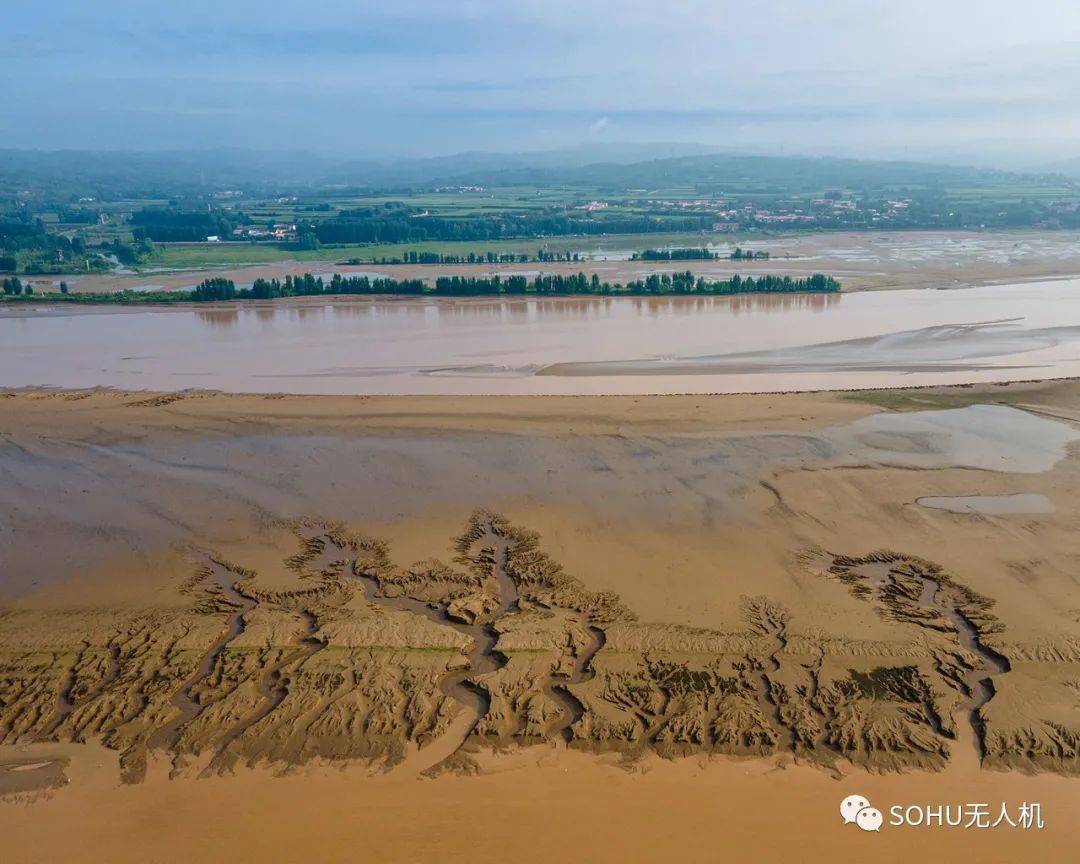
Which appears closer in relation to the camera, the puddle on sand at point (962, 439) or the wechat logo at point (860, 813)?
the wechat logo at point (860, 813)

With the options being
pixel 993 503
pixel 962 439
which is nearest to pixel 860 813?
pixel 993 503

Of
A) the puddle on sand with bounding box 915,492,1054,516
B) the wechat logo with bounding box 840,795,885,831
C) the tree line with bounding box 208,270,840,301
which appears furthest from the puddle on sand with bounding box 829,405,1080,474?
the tree line with bounding box 208,270,840,301

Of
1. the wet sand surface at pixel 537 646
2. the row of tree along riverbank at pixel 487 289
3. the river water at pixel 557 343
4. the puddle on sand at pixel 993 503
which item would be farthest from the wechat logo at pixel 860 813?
the row of tree along riverbank at pixel 487 289

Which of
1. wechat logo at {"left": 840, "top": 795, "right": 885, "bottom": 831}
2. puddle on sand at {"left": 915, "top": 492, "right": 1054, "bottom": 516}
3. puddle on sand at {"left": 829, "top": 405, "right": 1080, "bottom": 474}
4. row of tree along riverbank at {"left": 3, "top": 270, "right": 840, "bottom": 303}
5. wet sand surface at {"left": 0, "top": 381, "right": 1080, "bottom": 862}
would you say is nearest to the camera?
wechat logo at {"left": 840, "top": 795, "right": 885, "bottom": 831}

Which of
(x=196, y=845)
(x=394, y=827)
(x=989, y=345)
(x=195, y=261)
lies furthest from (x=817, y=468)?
Answer: (x=195, y=261)

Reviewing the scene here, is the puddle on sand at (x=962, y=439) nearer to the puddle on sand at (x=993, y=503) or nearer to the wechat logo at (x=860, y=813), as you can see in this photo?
the puddle on sand at (x=993, y=503)

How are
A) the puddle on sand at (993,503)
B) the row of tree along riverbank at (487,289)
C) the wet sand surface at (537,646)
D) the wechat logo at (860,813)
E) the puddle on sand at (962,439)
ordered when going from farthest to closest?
1. the row of tree along riverbank at (487,289)
2. the puddle on sand at (962,439)
3. the puddle on sand at (993,503)
4. the wet sand surface at (537,646)
5. the wechat logo at (860,813)

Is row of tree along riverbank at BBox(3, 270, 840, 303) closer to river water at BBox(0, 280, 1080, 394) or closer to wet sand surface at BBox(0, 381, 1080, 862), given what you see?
river water at BBox(0, 280, 1080, 394)
